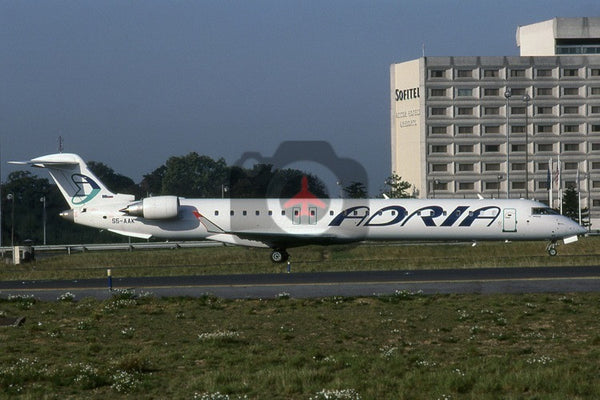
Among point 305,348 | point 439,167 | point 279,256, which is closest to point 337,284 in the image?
point 305,348

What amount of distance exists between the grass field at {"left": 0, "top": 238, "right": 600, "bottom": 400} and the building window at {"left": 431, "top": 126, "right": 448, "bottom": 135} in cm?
11076

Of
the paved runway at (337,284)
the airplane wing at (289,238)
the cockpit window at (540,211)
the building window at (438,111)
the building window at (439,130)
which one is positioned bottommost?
Result: the paved runway at (337,284)

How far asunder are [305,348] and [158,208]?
27669 mm

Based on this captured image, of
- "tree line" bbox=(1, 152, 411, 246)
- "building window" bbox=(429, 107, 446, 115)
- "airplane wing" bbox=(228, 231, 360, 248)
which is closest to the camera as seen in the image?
"airplane wing" bbox=(228, 231, 360, 248)

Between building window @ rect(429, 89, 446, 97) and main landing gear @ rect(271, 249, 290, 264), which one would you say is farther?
building window @ rect(429, 89, 446, 97)

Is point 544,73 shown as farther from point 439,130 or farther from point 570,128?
point 439,130

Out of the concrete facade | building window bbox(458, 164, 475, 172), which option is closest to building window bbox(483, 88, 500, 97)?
the concrete facade

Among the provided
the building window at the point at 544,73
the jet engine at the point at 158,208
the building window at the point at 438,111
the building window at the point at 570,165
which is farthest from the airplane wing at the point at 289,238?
the building window at the point at 544,73

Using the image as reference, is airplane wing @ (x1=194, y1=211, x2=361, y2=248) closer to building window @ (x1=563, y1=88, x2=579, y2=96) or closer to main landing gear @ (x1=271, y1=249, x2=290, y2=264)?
main landing gear @ (x1=271, y1=249, x2=290, y2=264)

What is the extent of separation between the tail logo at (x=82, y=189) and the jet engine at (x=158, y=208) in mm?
2892

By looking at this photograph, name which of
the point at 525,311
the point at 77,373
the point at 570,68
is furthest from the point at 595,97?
the point at 77,373

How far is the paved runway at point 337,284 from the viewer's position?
2559 centimetres

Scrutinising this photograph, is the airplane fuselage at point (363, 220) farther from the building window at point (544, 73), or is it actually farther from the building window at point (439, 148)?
the building window at point (544, 73)

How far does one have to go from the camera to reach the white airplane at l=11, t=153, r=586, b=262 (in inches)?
1678
